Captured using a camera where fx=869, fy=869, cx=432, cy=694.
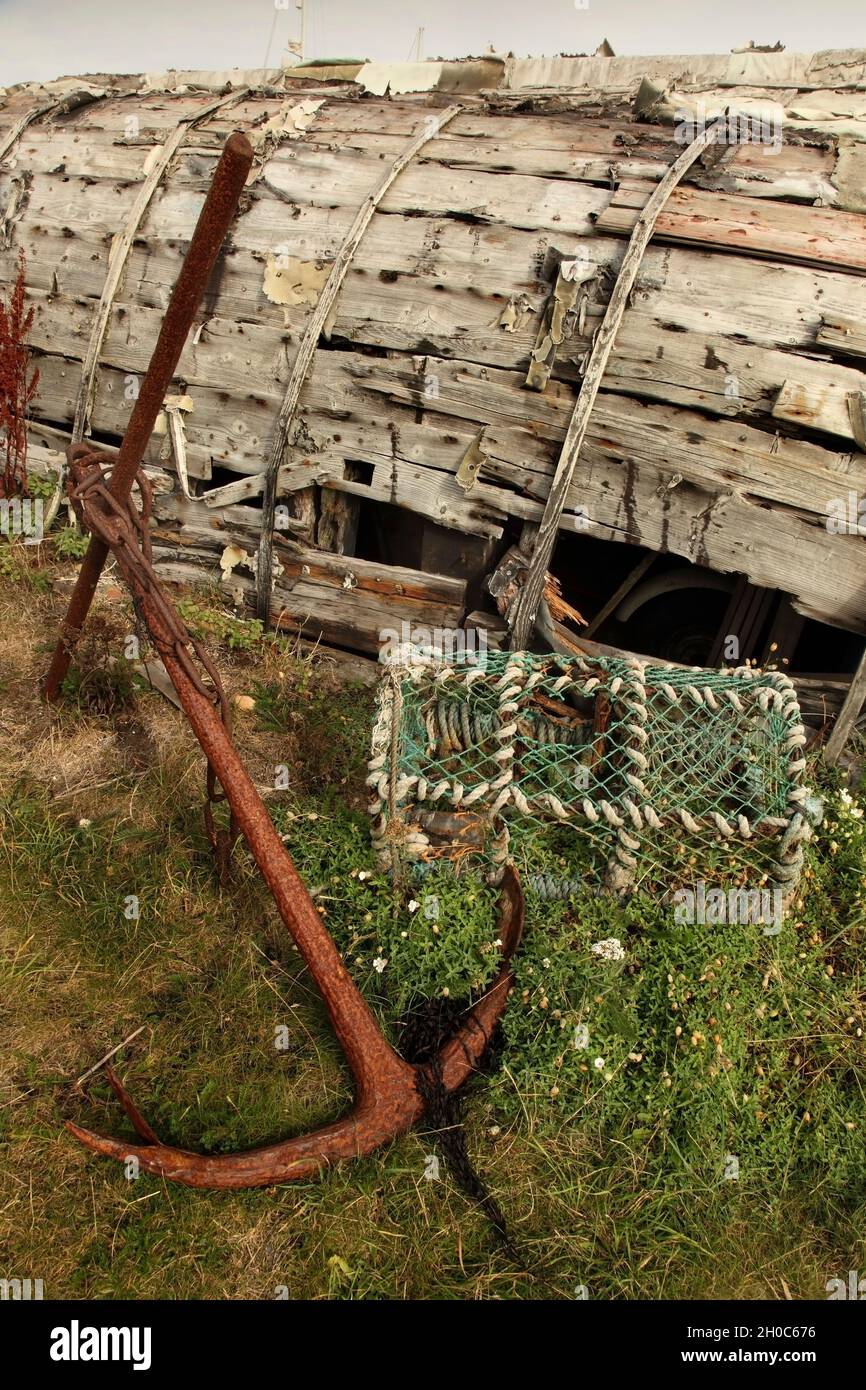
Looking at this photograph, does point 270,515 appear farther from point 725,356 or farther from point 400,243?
point 725,356

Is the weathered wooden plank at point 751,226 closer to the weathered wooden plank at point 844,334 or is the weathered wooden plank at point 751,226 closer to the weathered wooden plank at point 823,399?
the weathered wooden plank at point 844,334

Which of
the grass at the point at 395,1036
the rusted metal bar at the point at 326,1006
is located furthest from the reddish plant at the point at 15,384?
the rusted metal bar at the point at 326,1006

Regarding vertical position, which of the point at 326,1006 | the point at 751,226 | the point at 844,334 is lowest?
the point at 326,1006

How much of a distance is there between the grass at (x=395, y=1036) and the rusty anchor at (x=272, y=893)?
16 cm

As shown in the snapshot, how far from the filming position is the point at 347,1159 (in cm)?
319

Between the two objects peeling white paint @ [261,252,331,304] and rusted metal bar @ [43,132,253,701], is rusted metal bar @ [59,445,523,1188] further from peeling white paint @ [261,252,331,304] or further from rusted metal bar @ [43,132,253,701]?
peeling white paint @ [261,252,331,304]

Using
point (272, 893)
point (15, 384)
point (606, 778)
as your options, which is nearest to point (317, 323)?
point (15, 384)

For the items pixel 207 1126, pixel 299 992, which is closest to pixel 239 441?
pixel 299 992

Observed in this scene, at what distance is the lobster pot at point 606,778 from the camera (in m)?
3.66

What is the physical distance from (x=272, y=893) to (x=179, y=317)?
215 centimetres

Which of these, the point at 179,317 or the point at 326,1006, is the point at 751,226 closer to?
the point at 179,317

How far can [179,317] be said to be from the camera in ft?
10.5

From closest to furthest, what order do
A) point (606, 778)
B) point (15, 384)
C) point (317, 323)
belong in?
1. point (606, 778)
2. point (317, 323)
3. point (15, 384)

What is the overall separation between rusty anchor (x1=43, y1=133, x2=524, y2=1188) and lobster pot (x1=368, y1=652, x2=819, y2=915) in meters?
0.59
